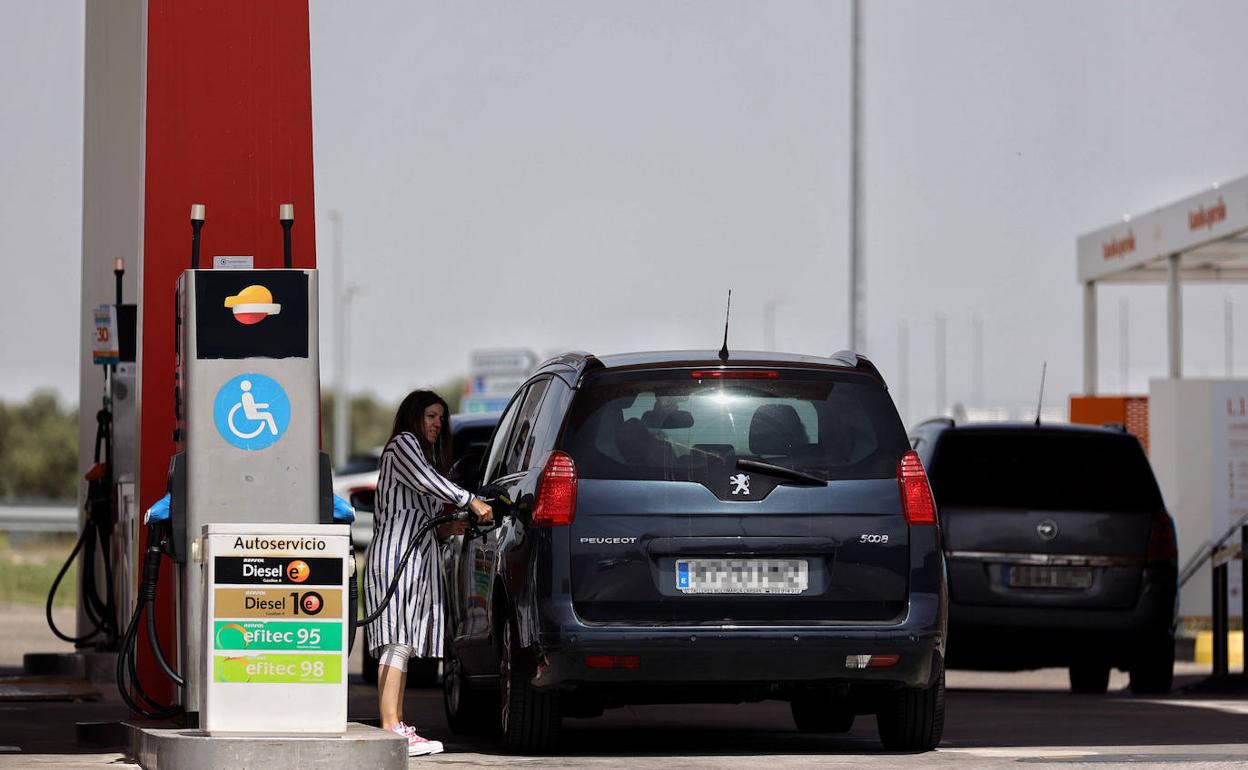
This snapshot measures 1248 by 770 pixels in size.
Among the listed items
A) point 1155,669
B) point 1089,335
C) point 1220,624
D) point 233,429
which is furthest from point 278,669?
point 1089,335

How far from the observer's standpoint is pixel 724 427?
10.6 m

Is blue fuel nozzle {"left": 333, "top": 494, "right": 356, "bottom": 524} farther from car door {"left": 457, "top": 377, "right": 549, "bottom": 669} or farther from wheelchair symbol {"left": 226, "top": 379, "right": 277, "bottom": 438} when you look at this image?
wheelchair symbol {"left": 226, "top": 379, "right": 277, "bottom": 438}

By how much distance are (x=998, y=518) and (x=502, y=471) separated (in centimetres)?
491

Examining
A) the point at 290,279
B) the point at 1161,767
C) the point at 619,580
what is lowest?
the point at 1161,767

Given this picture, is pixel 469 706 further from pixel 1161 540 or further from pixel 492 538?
pixel 1161 540

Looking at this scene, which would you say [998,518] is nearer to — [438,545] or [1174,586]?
[1174,586]

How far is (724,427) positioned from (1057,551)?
222 inches

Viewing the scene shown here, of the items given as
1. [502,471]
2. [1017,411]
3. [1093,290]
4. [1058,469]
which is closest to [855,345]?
[1093,290]

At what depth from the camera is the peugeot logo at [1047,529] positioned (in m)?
15.6

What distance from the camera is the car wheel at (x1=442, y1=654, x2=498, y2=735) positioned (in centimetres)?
1222

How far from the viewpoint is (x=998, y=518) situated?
15766 millimetres

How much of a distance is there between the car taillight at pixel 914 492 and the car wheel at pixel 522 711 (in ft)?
5.68

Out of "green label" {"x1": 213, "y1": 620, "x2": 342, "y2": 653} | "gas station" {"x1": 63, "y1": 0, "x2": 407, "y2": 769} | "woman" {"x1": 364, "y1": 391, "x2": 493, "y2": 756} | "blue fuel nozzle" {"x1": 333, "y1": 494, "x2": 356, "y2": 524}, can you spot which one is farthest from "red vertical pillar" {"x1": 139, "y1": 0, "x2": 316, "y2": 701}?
"green label" {"x1": 213, "y1": 620, "x2": 342, "y2": 653}

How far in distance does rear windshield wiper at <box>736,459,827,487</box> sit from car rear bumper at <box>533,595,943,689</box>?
0.63 metres
